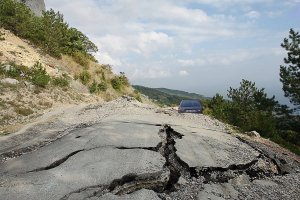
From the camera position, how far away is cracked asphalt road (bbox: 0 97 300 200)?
7.27m

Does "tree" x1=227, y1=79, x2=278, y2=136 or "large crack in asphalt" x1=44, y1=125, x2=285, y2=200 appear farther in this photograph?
"tree" x1=227, y1=79, x2=278, y2=136

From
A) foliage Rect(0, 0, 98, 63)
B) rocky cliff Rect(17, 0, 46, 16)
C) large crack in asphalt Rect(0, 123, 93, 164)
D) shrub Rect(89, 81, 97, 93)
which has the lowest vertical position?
large crack in asphalt Rect(0, 123, 93, 164)

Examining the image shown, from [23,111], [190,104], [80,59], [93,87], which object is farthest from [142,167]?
[80,59]

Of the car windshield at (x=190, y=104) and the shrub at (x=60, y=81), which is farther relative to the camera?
the shrub at (x=60, y=81)

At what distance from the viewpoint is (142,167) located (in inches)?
327

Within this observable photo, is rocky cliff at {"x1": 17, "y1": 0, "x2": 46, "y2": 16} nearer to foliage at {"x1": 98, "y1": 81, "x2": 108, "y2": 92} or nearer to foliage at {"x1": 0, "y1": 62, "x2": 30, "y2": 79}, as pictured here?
foliage at {"x1": 98, "y1": 81, "x2": 108, "y2": 92}

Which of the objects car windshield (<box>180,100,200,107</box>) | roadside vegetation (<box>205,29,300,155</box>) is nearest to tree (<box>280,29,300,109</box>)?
roadside vegetation (<box>205,29,300,155</box>)

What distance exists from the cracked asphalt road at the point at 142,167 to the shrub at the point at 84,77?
17207mm

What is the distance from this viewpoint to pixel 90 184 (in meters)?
7.29

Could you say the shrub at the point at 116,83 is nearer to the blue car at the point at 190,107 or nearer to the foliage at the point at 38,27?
the foliage at the point at 38,27

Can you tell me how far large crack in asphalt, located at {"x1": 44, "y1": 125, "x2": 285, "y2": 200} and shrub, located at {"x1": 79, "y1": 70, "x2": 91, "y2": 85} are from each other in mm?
19430

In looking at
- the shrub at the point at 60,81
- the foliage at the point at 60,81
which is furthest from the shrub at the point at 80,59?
the shrub at the point at 60,81

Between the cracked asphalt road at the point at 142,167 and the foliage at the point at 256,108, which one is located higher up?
the foliage at the point at 256,108

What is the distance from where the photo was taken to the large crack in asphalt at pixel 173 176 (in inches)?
287
